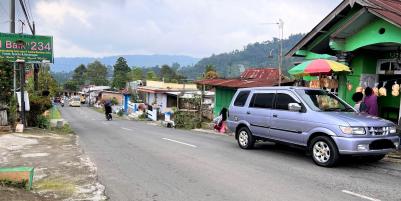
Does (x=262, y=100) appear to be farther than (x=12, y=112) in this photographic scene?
No

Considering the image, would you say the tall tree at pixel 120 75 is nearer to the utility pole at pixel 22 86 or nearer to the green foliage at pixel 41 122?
the green foliage at pixel 41 122

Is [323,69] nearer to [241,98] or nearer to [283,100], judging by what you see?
[283,100]

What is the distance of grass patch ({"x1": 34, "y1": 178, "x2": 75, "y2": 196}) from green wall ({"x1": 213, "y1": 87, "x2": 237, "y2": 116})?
54.3 ft

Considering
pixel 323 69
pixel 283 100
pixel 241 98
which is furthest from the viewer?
pixel 241 98

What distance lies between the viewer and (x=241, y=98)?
41.5 feet

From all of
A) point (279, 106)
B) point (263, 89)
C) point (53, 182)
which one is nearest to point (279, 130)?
point (279, 106)

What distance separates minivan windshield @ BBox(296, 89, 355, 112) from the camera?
10.0m

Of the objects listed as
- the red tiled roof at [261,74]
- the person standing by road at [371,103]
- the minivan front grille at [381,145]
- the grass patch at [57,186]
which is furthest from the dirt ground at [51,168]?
the red tiled roof at [261,74]

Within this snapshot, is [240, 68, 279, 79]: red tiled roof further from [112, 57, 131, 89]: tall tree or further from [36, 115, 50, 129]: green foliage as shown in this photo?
[112, 57, 131, 89]: tall tree

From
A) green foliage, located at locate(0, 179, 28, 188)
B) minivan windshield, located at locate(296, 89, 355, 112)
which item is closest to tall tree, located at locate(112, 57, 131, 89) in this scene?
minivan windshield, located at locate(296, 89, 355, 112)

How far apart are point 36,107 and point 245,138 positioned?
1206 cm

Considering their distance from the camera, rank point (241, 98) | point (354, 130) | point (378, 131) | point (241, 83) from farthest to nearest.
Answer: point (241, 83)
point (241, 98)
point (378, 131)
point (354, 130)

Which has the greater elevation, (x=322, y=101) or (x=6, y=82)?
(x=6, y=82)

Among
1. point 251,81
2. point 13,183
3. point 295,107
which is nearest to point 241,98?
point 295,107
